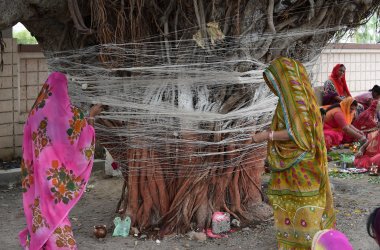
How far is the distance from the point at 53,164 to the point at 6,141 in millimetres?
3805

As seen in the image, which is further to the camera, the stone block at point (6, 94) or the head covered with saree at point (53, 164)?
the stone block at point (6, 94)

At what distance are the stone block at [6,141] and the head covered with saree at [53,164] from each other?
3.53m

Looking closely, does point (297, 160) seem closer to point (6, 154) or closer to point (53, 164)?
point (53, 164)

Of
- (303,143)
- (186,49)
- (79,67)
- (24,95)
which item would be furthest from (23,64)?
(303,143)

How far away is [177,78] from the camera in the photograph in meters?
5.21

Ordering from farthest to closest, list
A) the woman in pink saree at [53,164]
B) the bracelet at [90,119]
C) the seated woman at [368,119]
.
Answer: the seated woman at [368,119] < the bracelet at [90,119] < the woman in pink saree at [53,164]

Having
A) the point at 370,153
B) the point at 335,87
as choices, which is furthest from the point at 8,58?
the point at 335,87

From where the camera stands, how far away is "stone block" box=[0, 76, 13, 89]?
26.8 ft

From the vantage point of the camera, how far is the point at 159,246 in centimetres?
524

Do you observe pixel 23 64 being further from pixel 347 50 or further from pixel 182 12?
pixel 347 50

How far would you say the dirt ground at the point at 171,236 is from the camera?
5320 millimetres

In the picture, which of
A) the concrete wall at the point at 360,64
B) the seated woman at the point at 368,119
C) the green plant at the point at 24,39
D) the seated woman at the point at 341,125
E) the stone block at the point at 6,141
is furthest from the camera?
the concrete wall at the point at 360,64

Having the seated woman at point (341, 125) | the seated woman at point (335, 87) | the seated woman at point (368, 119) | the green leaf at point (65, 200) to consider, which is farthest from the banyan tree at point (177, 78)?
the seated woman at point (335, 87)

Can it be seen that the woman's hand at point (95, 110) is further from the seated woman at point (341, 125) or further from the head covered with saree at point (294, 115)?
the seated woman at point (341, 125)
